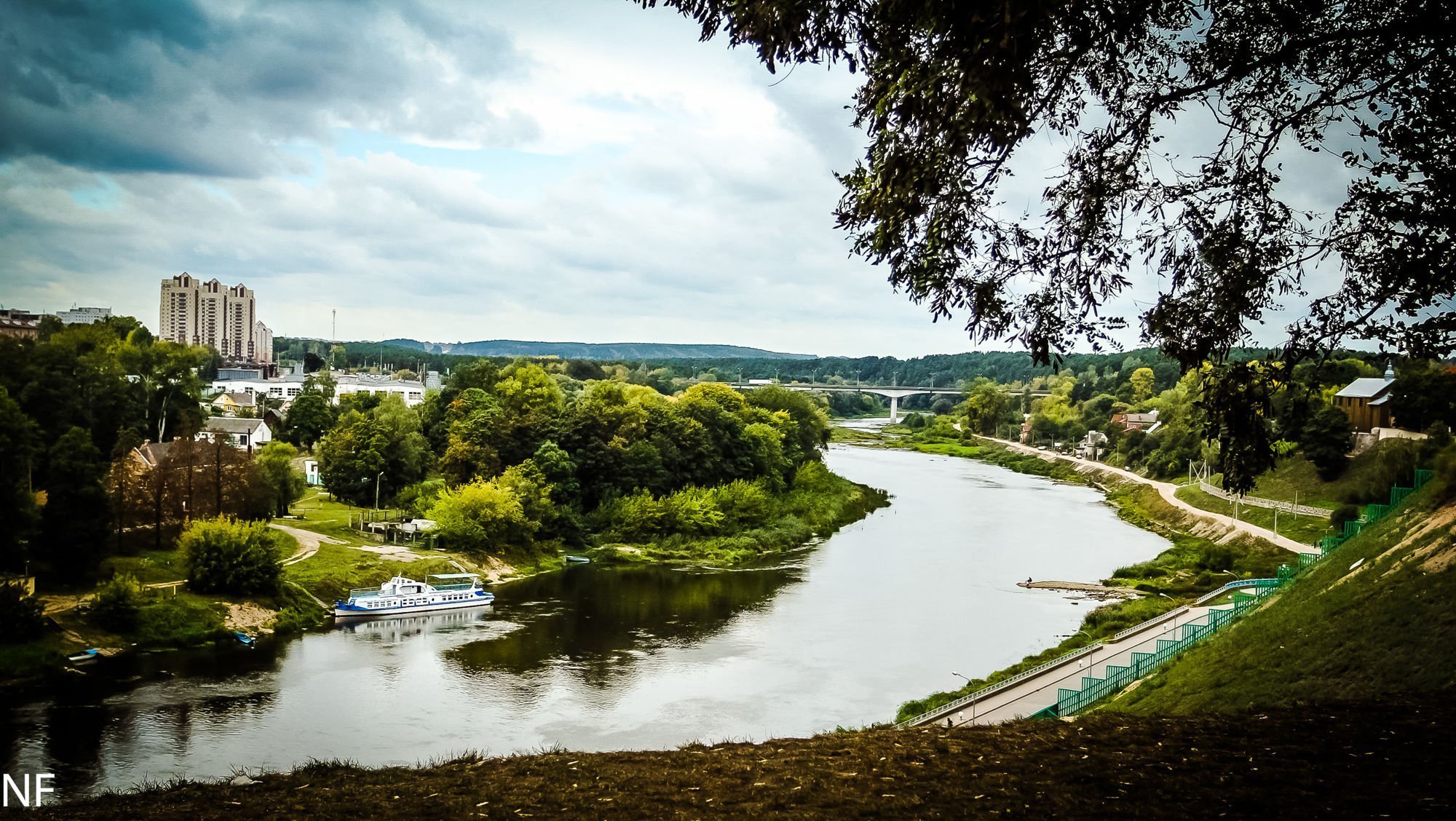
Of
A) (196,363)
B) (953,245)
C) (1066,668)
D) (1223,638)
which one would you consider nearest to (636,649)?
(1066,668)

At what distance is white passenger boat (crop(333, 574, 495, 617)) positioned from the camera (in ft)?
101

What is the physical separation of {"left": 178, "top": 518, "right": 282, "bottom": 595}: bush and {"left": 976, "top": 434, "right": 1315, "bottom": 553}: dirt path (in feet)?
116

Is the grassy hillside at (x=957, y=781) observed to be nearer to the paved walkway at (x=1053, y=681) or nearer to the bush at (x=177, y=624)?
the paved walkway at (x=1053, y=681)

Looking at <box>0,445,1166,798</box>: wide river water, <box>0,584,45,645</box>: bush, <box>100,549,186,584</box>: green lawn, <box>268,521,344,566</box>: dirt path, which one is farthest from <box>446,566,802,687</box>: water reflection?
<box>0,584,45,645</box>: bush

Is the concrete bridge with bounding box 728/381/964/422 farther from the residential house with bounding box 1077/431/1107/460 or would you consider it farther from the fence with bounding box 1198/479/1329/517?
the fence with bounding box 1198/479/1329/517

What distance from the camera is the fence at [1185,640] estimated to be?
61.2ft

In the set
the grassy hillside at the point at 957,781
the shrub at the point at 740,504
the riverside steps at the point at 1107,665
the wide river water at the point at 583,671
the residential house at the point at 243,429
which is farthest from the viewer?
the residential house at the point at 243,429

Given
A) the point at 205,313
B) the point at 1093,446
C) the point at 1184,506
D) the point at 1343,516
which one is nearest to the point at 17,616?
the point at 1343,516

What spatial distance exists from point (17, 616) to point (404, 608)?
10.4 m

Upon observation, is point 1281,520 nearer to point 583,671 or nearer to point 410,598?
point 583,671

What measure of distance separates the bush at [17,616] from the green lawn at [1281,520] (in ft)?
134

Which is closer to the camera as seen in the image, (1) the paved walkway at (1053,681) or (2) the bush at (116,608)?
(1) the paved walkway at (1053,681)

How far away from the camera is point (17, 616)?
23.6 meters

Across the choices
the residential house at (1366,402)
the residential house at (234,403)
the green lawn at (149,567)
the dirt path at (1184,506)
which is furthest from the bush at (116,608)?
the residential house at (1366,402)
